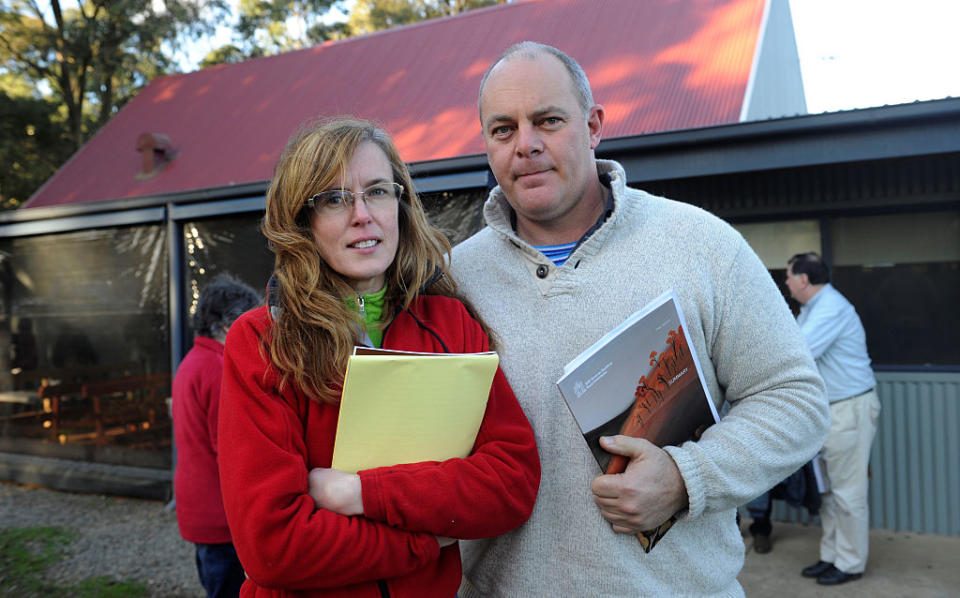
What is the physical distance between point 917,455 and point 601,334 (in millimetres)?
5089

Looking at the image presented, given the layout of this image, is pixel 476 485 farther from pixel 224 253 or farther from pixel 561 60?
pixel 224 253

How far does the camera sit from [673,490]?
148cm

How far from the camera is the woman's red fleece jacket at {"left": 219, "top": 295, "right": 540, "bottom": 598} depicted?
1273mm

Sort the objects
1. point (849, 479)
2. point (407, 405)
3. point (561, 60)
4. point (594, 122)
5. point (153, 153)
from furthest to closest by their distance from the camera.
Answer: point (153, 153) → point (849, 479) → point (594, 122) → point (561, 60) → point (407, 405)

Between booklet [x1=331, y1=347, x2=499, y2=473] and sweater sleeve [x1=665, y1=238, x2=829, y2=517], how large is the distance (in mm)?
470

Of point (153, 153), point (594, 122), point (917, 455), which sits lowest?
point (917, 455)

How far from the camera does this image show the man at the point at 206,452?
3.48m

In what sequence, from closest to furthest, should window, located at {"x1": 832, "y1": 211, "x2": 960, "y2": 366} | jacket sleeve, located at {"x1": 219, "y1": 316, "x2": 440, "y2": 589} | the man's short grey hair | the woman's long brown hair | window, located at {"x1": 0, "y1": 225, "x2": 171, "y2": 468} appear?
jacket sleeve, located at {"x1": 219, "y1": 316, "x2": 440, "y2": 589}, the woman's long brown hair, the man's short grey hair, window, located at {"x1": 832, "y1": 211, "x2": 960, "y2": 366}, window, located at {"x1": 0, "y1": 225, "x2": 171, "y2": 468}

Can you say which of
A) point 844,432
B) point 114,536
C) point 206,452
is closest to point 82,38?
point 114,536

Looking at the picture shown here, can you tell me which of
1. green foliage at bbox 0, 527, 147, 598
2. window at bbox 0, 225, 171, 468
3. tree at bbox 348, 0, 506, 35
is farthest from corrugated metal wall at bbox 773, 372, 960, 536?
tree at bbox 348, 0, 506, 35

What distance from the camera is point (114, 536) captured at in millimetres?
6176

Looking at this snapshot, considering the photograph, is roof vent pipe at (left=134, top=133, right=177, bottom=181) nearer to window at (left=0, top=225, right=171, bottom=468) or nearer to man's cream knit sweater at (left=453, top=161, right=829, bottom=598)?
window at (left=0, top=225, right=171, bottom=468)

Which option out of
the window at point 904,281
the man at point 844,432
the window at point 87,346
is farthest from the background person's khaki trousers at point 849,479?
the window at point 87,346

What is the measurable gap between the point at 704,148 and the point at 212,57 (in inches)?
826
